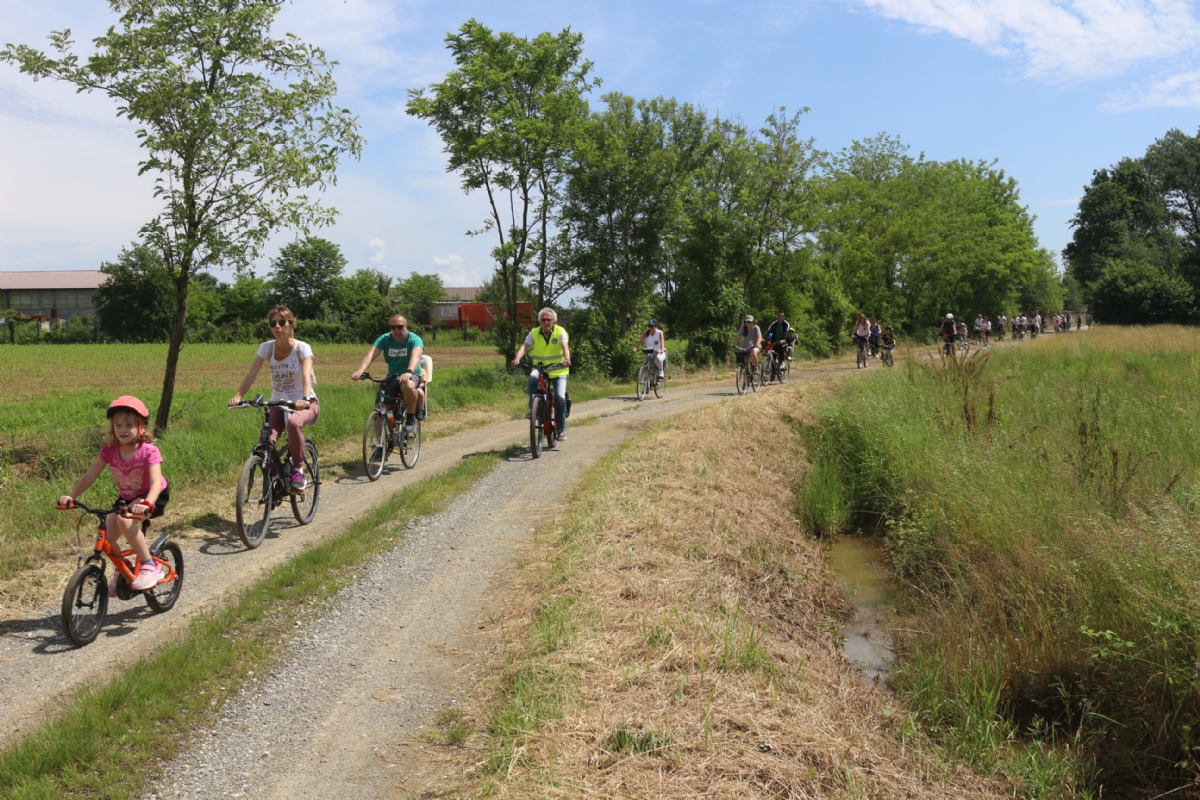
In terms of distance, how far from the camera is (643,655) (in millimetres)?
5141

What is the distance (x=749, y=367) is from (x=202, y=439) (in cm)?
1292

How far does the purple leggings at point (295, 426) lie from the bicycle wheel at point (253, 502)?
1.03ft

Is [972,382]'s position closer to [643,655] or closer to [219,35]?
[643,655]

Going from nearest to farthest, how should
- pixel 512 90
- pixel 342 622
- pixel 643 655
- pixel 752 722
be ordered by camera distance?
1. pixel 752 722
2. pixel 643 655
3. pixel 342 622
4. pixel 512 90

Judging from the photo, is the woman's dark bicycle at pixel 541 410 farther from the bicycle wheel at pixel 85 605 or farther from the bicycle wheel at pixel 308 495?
the bicycle wheel at pixel 85 605

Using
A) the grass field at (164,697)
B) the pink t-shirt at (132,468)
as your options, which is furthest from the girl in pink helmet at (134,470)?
the grass field at (164,697)

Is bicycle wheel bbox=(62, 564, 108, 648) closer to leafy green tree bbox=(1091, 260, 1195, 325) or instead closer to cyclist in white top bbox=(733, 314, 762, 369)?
cyclist in white top bbox=(733, 314, 762, 369)

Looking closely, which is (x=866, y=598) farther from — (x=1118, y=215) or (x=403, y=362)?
(x=1118, y=215)

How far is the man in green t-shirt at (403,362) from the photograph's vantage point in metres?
11.0

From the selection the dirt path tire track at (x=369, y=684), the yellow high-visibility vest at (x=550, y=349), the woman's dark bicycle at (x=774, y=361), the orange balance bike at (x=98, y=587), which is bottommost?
the dirt path tire track at (x=369, y=684)

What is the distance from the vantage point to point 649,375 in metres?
20.5

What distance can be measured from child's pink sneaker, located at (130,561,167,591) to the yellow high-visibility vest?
6.67m

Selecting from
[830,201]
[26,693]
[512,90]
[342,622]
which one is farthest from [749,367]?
[830,201]

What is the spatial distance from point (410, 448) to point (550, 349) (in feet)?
7.82
